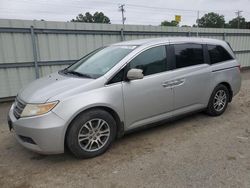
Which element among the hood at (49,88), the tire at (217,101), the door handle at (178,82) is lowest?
the tire at (217,101)

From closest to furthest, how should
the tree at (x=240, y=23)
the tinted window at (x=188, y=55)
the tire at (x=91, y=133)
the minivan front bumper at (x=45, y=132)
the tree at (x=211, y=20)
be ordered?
1. the minivan front bumper at (x=45, y=132)
2. the tire at (x=91, y=133)
3. the tinted window at (x=188, y=55)
4. the tree at (x=240, y=23)
5. the tree at (x=211, y=20)

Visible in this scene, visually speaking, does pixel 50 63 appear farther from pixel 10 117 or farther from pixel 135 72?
pixel 135 72

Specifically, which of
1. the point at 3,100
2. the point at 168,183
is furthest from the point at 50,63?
the point at 168,183

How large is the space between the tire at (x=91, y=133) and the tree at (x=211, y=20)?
69154 mm

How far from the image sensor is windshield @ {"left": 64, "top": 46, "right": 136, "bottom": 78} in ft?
12.6

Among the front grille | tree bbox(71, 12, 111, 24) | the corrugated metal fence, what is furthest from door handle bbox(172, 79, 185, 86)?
tree bbox(71, 12, 111, 24)

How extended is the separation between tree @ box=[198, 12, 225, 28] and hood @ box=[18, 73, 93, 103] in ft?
227

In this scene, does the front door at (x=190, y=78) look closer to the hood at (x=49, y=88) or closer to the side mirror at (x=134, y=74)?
the side mirror at (x=134, y=74)

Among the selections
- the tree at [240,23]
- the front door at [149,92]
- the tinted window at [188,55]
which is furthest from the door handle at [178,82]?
the tree at [240,23]

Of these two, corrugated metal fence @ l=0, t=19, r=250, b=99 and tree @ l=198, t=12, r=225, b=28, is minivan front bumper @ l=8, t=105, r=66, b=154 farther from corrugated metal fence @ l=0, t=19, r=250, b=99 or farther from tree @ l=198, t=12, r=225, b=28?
tree @ l=198, t=12, r=225, b=28

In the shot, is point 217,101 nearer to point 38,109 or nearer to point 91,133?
point 91,133

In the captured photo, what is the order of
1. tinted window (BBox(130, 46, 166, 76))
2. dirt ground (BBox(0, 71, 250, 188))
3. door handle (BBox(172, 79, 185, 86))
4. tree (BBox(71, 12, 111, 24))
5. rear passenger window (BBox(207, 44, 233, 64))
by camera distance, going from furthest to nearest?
1. tree (BBox(71, 12, 111, 24))
2. rear passenger window (BBox(207, 44, 233, 64))
3. door handle (BBox(172, 79, 185, 86))
4. tinted window (BBox(130, 46, 166, 76))
5. dirt ground (BBox(0, 71, 250, 188))

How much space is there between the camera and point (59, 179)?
303 cm

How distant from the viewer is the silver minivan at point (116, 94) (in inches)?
127
